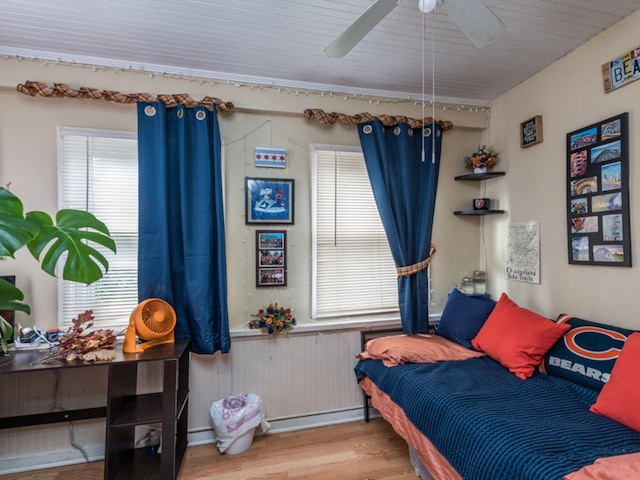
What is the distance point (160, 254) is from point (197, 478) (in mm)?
1413

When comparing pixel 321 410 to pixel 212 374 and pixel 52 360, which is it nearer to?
pixel 212 374

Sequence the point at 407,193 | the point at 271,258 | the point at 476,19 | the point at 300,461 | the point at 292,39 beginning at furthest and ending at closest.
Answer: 1. the point at 407,193
2. the point at 271,258
3. the point at 300,461
4. the point at 292,39
5. the point at 476,19

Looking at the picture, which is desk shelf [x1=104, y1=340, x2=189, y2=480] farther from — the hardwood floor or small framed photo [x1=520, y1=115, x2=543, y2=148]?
small framed photo [x1=520, y1=115, x2=543, y2=148]

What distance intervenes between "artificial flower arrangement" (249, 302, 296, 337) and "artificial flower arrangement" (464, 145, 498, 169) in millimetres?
1973

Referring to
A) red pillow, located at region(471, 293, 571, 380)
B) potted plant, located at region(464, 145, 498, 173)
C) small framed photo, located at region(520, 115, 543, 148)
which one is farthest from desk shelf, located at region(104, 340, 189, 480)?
small framed photo, located at region(520, 115, 543, 148)

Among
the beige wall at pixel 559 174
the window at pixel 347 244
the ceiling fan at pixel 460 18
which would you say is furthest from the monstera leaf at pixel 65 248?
the beige wall at pixel 559 174

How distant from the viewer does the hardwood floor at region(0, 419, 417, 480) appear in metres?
2.02

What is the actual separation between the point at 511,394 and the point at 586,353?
0.49 m

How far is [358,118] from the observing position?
8.54ft

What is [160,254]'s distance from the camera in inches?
87.4

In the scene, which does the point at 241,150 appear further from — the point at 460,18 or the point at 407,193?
the point at 460,18

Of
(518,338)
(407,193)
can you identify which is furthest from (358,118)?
(518,338)

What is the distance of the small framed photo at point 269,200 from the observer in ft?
8.21

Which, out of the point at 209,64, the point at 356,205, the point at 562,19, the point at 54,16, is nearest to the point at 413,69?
the point at 562,19
